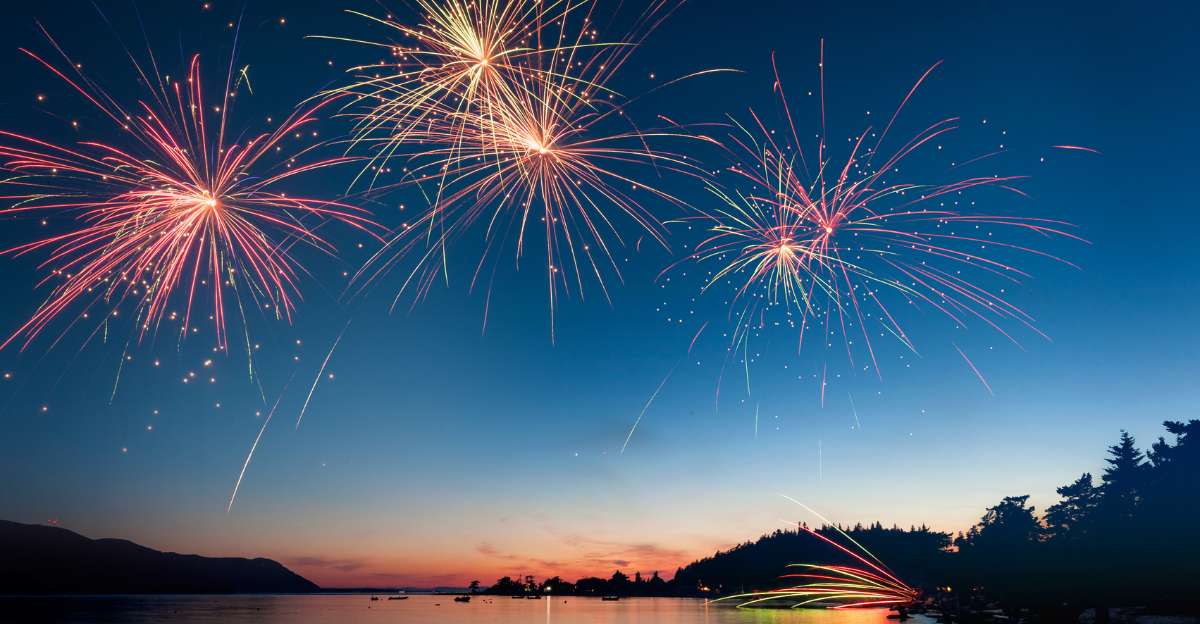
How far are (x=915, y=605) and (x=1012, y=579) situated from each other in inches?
4323

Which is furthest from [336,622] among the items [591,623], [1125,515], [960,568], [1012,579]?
[1125,515]

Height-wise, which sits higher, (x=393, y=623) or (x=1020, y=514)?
(x=1020, y=514)

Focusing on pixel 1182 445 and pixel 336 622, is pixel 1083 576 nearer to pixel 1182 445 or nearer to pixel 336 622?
pixel 1182 445

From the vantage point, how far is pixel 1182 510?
52656mm

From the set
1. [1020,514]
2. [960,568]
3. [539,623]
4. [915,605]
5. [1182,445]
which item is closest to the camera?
[1182,445]

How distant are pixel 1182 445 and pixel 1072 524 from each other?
79.8 ft

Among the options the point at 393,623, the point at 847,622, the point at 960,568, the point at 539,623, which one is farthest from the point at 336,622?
the point at 960,568

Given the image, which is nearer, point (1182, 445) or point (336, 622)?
point (1182, 445)

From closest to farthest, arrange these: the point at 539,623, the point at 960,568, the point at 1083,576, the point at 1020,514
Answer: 1. the point at 1083,576
2. the point at 960,568
3. the point at 1020,514
4. the point at 539,623

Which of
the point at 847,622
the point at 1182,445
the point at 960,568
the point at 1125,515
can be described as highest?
the point at 1182,445

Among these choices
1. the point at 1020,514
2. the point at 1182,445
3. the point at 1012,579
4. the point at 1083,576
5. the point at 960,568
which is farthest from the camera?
the point at 1020,514

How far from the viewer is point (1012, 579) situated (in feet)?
184

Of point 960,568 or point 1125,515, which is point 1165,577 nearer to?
point 1125,515

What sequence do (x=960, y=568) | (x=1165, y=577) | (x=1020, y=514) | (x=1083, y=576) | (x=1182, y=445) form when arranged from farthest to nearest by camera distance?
(x=1020, y=514) → (x=960, y=568) → (x=1182, y=445) → (x=1083, y=576) → (x=1165, y=577)
